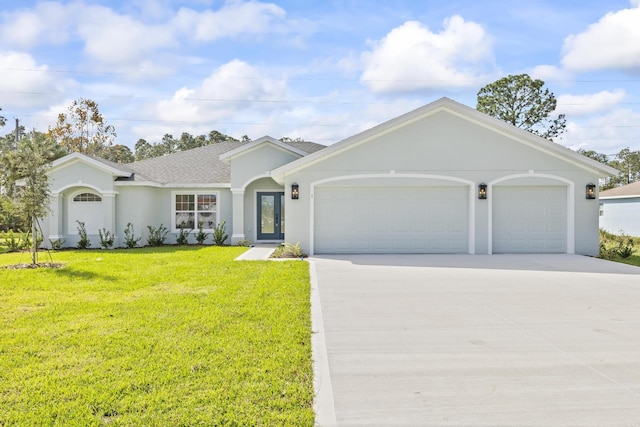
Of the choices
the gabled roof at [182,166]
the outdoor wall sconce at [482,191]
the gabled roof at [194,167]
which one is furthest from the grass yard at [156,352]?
the gabled roof at [194,167]

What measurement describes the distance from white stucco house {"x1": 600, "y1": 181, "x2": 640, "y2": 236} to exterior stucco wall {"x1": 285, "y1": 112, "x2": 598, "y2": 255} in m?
13.4

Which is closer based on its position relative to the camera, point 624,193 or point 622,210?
point 624,193

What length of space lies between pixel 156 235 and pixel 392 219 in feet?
31.9

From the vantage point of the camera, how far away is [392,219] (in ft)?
44.7

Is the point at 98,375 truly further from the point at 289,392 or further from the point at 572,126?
the point at 572,126

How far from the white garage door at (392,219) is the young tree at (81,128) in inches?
1128

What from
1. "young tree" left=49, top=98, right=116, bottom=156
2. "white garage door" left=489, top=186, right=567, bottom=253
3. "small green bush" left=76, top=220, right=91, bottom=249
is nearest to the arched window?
"small green bush" left=76, top=220, right=91, bottom=249

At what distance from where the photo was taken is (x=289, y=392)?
3.75 metres

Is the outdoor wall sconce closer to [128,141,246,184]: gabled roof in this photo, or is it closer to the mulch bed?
[128,141,246,184]: gabled roof

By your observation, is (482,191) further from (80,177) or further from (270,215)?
(80,177)

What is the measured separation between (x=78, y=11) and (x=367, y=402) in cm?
1532

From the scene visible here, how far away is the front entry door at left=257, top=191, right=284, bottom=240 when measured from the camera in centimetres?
1792

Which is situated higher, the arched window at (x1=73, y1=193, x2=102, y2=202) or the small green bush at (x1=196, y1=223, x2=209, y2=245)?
the arched window at (x1=73, y1=193, x2=102, y2=202)

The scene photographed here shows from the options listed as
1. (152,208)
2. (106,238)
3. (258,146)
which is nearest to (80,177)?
(106,238)
